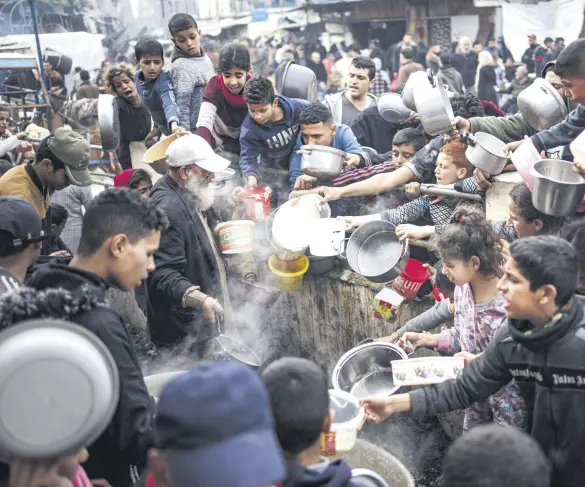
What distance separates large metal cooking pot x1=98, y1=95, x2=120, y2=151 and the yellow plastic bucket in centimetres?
275

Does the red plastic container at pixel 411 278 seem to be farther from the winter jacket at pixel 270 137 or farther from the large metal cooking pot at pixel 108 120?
the large metal cooking pot at pixel 108 120

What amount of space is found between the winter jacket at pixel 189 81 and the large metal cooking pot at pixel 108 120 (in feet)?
2.19

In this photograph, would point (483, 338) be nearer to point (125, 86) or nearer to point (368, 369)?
point (368, 369)

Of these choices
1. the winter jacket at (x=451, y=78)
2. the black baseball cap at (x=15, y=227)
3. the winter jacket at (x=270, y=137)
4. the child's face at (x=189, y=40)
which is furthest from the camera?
the winter jacket at (x=451, y=78)

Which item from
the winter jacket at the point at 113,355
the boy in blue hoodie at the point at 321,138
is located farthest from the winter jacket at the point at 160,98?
the winter jacket at the point at 113,355

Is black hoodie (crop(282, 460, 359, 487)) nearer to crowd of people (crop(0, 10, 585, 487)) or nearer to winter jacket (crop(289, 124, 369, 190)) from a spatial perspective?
crowd of people (crop(0, 10, 585, 487))

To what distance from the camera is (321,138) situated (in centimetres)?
514

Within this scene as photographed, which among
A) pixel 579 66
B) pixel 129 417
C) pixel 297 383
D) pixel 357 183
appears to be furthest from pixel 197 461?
pixel 357 183

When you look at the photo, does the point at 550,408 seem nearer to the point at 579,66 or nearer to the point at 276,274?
the point at 579,66

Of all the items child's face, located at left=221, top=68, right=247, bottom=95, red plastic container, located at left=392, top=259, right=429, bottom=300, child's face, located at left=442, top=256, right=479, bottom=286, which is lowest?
red plastic container, located at left=392, top=259, right=429, bottom=300

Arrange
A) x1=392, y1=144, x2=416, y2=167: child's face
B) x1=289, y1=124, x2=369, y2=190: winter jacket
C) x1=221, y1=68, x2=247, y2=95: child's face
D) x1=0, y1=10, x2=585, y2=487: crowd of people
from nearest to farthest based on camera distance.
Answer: x1=0, y1=10, x2=585, y2=487: crowd of people → x1=392, y1=144, x2=416, y2=167: child's face → x1=289, y1=124, x2=369, y2=190: winter jacket → x1=221, y1=68, x2=247, y2=95: child's face

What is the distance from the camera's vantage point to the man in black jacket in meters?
2.44

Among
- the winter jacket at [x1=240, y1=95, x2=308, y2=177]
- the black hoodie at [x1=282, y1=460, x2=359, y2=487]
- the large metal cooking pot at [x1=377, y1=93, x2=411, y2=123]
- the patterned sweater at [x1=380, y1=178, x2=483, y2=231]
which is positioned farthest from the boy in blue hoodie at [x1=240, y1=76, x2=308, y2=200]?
the black hoodie at [x1=282, y1=460, x2=359, y2=487]

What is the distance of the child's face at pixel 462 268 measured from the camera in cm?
321
